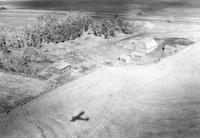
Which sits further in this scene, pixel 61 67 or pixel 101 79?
pixel 61 67

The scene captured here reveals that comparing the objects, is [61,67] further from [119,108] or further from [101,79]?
[119,108]

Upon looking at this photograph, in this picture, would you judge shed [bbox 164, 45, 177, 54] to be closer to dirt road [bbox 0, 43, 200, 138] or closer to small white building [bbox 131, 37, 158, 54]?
small white building [bbox 131, 37, 158, 54]

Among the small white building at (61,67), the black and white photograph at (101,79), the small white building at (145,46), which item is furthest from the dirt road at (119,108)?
the small white building at (145,46)

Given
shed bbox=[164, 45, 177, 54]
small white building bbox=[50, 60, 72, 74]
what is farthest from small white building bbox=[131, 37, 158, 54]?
small white building bbox=[50, 60, 72, 74]

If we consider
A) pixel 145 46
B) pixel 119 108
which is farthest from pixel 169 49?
pixel 119 108

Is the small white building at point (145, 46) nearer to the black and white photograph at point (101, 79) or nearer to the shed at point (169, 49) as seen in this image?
the black and white photograph at point (101, 79)

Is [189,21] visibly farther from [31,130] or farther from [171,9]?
[31,130]

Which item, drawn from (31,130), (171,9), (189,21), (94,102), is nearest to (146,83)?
(94,102)
